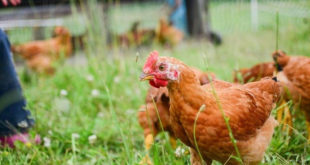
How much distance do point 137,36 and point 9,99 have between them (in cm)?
427

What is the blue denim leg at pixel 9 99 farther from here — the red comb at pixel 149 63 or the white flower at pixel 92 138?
the red comb at pixel 149 63

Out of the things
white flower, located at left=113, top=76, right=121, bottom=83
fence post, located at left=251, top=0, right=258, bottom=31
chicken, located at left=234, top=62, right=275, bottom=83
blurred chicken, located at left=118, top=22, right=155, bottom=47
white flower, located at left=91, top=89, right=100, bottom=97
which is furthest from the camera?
fence post, located at left=251, top=0, right=258, bottom=31

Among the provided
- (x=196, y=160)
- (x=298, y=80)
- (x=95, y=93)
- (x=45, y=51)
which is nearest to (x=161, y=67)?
(x=196, y=160)

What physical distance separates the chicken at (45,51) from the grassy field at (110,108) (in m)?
0.27

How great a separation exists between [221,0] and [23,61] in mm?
5764

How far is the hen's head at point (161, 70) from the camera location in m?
1.72

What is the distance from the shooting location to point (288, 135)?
2.48m

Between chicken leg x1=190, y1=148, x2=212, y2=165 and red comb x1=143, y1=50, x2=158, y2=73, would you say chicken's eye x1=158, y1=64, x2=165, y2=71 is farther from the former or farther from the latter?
chicken leg x1=190, y1=148, x2=212, y2=165

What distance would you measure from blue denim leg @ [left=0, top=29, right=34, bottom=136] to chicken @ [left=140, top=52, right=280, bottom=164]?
1.32 meters

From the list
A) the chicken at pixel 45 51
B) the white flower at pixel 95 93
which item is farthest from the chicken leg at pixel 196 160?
the chicken at pixel 45 51

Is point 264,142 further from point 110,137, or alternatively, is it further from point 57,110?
point 57,110

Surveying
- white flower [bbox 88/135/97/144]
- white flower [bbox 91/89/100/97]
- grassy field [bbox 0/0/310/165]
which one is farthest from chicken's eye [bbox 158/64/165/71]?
white flower [bbox 91/89/100/97]

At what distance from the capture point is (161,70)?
1725mm

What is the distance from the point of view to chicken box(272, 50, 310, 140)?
2.53m
